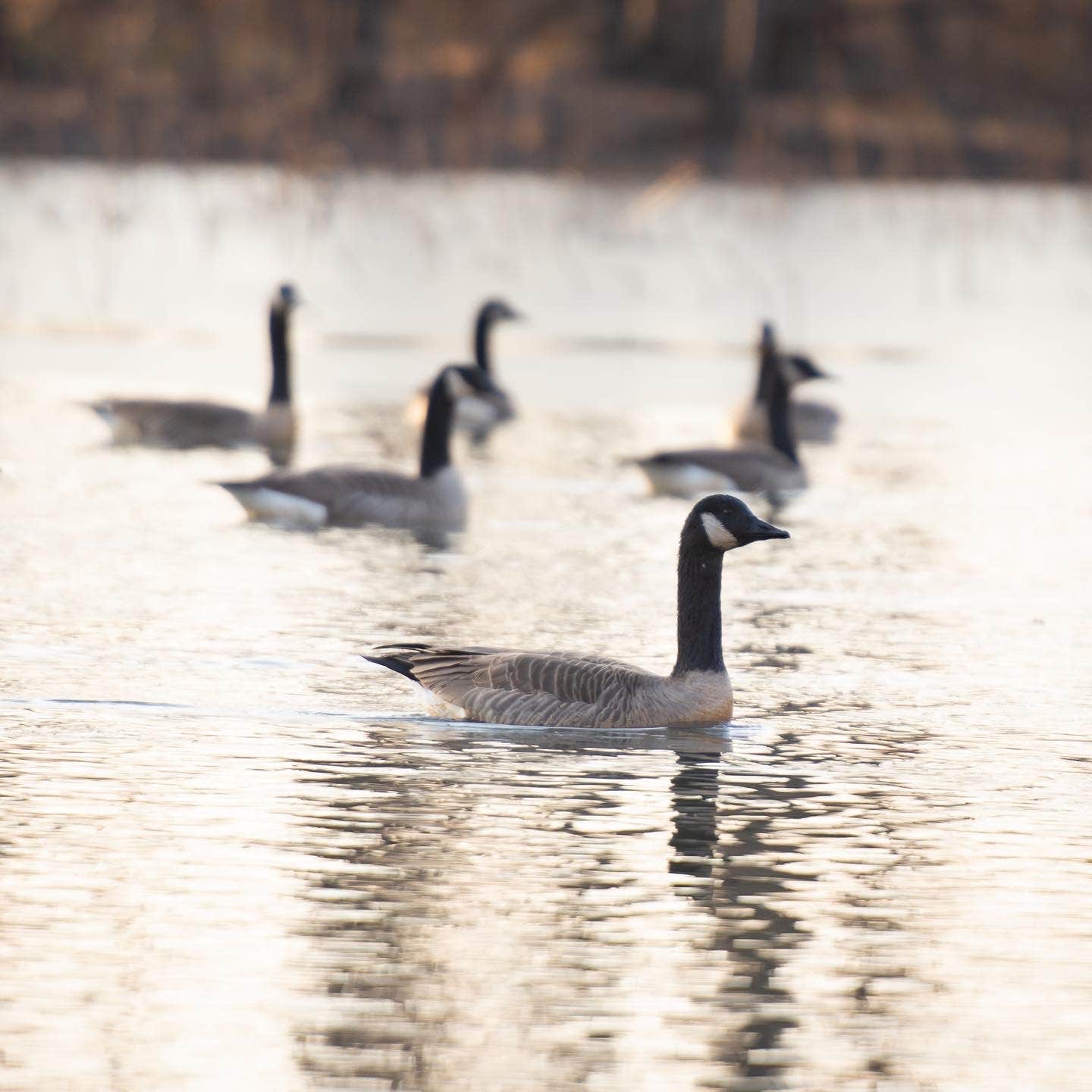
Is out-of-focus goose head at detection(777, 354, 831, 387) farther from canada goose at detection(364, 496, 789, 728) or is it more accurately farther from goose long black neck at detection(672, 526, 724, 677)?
canada goose at detection(364, 496, 789, 728)

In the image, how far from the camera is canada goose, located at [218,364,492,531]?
13.0 meters

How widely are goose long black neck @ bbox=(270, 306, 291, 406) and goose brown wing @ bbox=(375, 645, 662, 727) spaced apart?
908 centimetres

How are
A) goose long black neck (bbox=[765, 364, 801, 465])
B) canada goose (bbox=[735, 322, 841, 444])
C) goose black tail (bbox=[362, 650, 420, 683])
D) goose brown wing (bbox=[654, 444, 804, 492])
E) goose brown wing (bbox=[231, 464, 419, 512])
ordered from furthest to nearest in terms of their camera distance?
canada goose (bbox=[735, 322, 841, 444]), goose long black neck (bbox=[765, 364, 801, 465]), goose brown wing (bbox=[654, 444, 804, 492]), goose brown wing (bbox=[231, 464, 419, 512]), goose black tail (bbox=[362, 650, 420, 683])

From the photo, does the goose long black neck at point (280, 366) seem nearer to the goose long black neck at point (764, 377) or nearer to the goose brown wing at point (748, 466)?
the goose long black neck at point (764, 377)

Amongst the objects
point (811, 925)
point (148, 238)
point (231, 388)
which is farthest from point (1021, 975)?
point (148, 238)

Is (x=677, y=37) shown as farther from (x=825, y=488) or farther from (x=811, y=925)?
(x=811, y=925)

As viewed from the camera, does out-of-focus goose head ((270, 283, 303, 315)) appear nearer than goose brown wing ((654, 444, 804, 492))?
No

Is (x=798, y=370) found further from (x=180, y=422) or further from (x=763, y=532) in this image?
(x=763, y=532)

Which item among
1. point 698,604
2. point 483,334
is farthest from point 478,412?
point 698,604

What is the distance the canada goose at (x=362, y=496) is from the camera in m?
13.0

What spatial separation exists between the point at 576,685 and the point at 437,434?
19.0 ft

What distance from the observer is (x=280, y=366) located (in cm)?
1730

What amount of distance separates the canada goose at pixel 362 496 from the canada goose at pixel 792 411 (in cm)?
394

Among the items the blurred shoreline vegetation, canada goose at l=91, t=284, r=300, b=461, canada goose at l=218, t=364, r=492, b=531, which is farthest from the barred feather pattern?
the blurred shoreline vegetation
